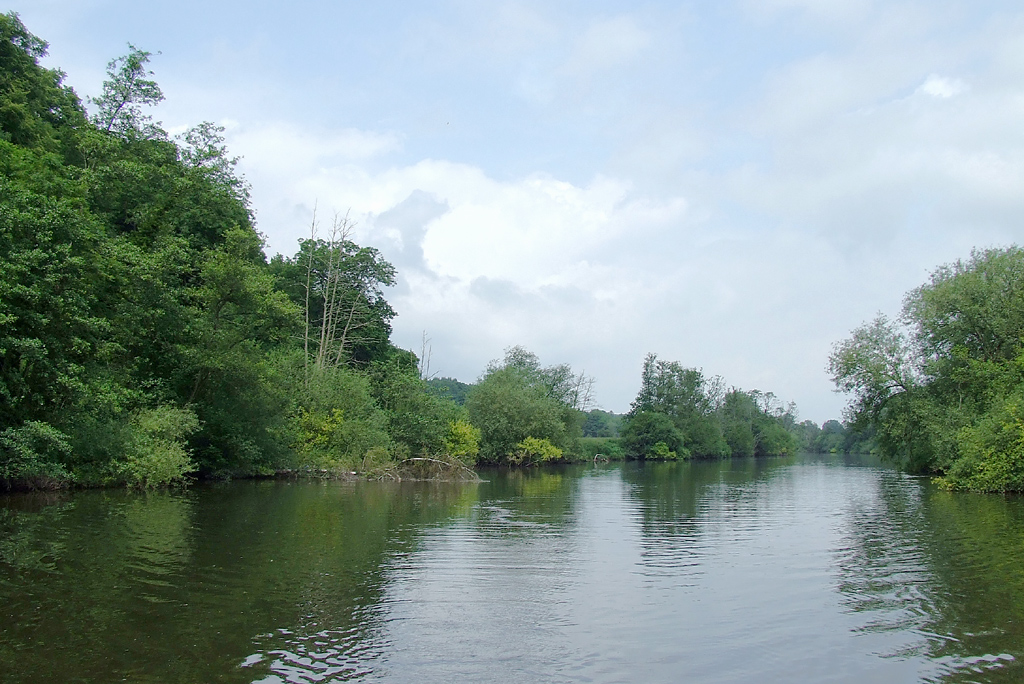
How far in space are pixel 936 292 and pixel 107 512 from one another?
148 feet

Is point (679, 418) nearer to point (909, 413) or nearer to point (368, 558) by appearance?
point (909, 413)

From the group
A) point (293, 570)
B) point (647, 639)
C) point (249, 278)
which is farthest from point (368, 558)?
point (249, 278)

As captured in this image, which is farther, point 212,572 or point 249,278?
point 249,278

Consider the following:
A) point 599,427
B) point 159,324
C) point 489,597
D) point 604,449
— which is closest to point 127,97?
point 159,324

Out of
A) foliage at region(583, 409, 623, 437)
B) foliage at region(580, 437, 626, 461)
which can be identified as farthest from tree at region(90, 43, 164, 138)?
foliage at region(583, 409, 623, 437)

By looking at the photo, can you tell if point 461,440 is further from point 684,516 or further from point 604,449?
point 604,449

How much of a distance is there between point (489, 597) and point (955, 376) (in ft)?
131

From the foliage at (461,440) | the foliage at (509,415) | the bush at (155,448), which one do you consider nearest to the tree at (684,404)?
the foliage at (509,415)

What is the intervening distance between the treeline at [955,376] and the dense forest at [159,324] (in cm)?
2800

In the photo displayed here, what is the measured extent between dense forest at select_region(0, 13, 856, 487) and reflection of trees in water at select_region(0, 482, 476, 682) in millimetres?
4545

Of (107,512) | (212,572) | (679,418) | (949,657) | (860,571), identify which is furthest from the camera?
(679,418)

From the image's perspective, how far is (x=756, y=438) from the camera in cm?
13600

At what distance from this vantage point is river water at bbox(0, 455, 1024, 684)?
9117 mm

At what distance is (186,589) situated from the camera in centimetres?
1220
